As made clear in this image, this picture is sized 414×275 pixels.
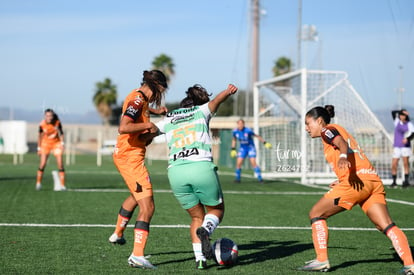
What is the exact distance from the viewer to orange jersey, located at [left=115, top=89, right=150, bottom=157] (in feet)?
25.5

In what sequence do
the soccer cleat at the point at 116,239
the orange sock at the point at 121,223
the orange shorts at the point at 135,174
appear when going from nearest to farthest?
the orange shorts at the point at 135,174 < the orange sock at the point at 121,223 < the soccer cleat at the point at 116,239

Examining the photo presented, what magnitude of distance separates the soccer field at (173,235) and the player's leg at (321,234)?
0.27m

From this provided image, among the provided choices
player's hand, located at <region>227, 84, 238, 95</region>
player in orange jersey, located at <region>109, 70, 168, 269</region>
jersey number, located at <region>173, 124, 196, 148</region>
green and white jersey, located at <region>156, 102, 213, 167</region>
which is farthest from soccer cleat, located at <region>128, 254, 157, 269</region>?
player's hand, located at <region>227, 84, 238, 95</region>

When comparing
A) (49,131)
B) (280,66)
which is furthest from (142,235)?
(280,66)

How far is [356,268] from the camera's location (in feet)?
26.0

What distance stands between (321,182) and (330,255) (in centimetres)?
1464

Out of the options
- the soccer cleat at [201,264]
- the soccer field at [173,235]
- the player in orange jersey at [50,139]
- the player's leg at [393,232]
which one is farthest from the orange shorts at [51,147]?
the player's leg at [393,232]

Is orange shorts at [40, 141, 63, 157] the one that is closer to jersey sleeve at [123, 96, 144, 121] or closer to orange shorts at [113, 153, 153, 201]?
orange shorts at [113, 153, 153, 201]

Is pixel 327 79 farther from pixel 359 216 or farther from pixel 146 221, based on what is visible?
pixel 146 221

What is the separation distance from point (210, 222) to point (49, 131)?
38.2 feet

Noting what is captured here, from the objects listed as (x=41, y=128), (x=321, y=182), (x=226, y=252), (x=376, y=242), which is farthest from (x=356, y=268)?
(x=321, y=182)

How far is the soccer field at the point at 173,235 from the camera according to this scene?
26.0 feet

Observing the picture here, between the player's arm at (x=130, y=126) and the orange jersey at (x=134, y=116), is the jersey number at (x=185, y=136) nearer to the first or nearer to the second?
the player's arm at (x=130, y=126)

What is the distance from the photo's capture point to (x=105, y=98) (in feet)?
269
